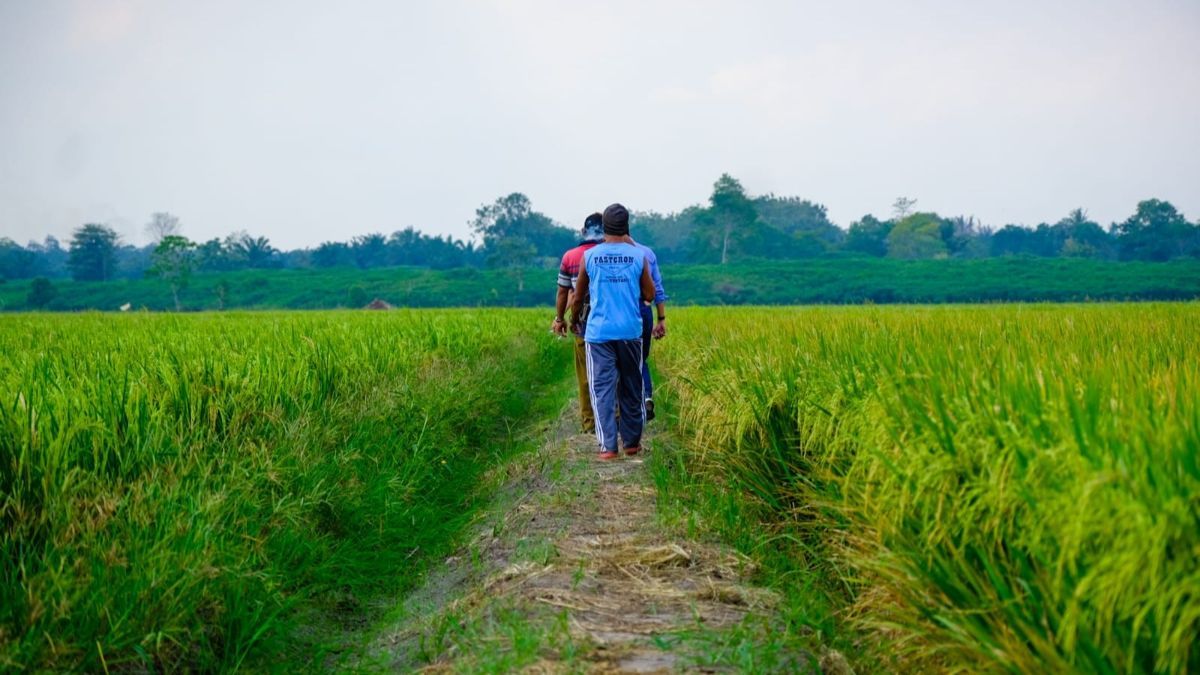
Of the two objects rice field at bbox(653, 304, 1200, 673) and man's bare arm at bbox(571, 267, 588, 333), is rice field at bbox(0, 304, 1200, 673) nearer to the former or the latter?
rice field at bbox(653, 304, 1200, 673)

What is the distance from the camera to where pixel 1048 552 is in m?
2.47

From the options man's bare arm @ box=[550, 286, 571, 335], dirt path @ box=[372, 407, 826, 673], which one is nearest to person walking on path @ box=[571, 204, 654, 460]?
man's bare arm @ box=[550, 286, 571, 335]

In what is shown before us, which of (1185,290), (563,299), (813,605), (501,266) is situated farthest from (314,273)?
(813,605)

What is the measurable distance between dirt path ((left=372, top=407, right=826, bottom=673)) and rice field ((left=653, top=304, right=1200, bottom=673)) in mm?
513

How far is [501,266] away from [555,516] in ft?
233

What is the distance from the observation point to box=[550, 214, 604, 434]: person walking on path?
7508 millimetres

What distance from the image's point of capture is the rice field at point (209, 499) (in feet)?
10.4

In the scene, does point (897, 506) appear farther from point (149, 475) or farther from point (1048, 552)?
point (149, 475)

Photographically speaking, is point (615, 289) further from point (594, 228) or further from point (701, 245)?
point (701, 245)

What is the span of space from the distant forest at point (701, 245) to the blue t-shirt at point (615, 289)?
65.0 meters

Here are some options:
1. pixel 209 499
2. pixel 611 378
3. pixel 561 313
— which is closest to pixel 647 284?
pixel 611 378

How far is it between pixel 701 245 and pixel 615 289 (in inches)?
2978

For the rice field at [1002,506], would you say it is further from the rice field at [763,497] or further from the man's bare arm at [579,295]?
the man's bare arm at [579,295]

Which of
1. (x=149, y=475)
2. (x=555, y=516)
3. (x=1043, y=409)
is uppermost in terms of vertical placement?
(x=1043, y=409)
